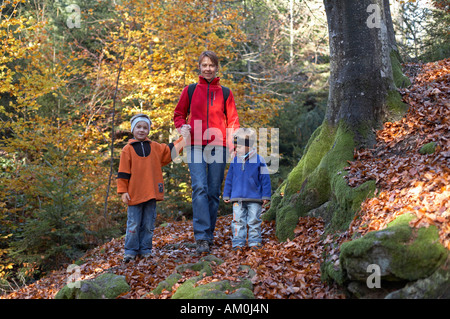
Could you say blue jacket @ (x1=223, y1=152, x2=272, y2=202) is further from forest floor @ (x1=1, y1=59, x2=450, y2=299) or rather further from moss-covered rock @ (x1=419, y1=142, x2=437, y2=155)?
moss-covered rock @ (x1=419, y1=142, x2=437, y2=155)

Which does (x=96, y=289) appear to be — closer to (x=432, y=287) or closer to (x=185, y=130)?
(x=185, y=130)

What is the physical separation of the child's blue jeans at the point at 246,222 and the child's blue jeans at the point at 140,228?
1.17 metres

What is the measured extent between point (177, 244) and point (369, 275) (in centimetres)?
363

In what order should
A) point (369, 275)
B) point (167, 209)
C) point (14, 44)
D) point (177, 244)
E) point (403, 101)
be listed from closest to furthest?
point (369, 275) < point (403, 101) < point (177, 244) < point (14, 44) < point (167, 209)

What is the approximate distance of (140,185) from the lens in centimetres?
548

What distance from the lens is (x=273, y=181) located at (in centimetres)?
1270

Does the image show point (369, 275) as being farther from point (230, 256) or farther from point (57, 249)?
point (57, 249)

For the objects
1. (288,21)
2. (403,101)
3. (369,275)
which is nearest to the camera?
(369,275)

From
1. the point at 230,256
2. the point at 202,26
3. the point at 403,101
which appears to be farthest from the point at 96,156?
the point at 403,101

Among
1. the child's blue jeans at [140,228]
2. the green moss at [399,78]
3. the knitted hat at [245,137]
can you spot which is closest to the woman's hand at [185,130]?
the knitted hat at [245,137]

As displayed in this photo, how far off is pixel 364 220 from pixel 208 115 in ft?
8.14

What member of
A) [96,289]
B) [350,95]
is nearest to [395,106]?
[350,95]

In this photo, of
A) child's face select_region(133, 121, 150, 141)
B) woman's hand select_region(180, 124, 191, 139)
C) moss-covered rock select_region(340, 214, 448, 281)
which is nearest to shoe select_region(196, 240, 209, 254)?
woman's hand select_region(180, 124, 191, 139)

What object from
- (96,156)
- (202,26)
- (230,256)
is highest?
(202,26)
